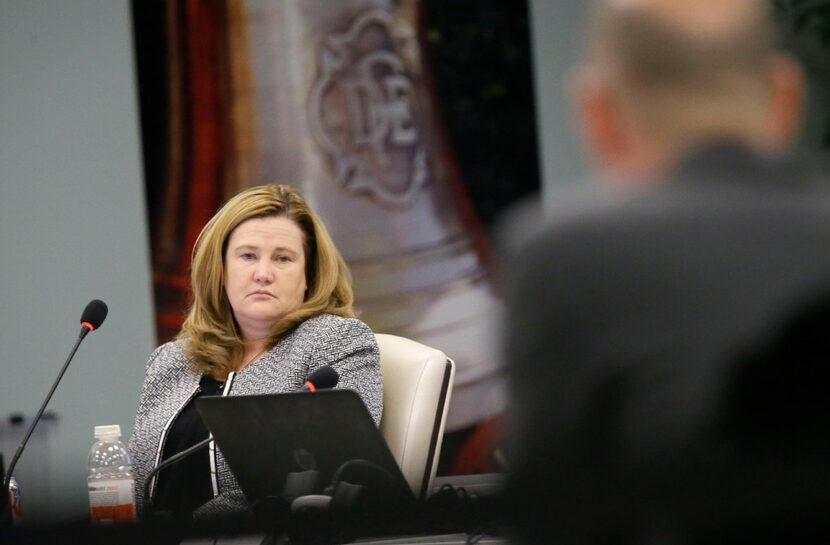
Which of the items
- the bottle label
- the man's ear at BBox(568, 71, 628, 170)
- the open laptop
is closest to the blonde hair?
the bottle label

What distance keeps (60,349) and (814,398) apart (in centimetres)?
407

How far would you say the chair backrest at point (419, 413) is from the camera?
224 cm

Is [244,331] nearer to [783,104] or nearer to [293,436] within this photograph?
[293,436]

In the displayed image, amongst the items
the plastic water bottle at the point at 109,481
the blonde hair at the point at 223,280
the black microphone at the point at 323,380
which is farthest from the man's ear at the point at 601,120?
the blonde hair at the point at 223,280

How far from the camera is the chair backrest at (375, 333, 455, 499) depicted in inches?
88.3

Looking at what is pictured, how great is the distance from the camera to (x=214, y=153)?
4.35m

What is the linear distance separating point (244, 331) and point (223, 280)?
4.9 inches

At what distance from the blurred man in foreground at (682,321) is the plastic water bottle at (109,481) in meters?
1.54

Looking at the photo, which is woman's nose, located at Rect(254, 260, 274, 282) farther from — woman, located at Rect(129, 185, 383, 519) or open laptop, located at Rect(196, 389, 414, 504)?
open laptop, located at Rect(196, 389, 414, 504)

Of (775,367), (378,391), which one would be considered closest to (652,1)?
(775,367)

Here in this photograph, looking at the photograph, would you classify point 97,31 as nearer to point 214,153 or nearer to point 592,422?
point 214,153

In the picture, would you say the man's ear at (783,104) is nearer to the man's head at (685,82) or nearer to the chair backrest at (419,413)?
the man's head at (685,82)

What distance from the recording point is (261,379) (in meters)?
2.43

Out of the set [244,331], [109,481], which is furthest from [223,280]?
[109,481]
